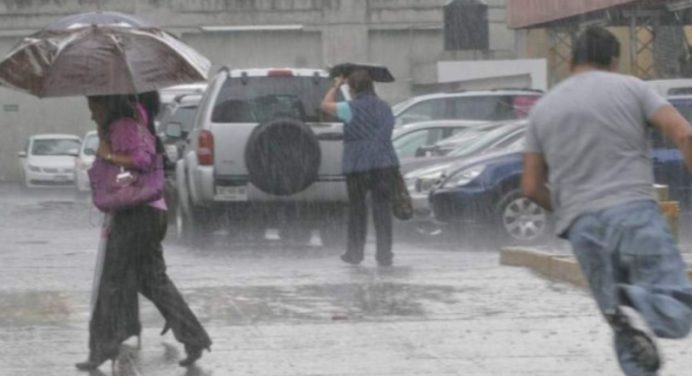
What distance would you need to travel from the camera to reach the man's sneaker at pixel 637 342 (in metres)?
7.11

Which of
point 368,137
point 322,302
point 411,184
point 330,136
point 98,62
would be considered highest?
point 98,62

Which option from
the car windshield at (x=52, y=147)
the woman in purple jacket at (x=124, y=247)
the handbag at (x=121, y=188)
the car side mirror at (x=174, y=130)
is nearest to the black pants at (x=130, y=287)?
the woman in purple jacket at (x=124, y=247)

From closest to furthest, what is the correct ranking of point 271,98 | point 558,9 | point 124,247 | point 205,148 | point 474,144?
point 124,247 < point 205,148 < point 271,98 < point 474,144 < point 558,9

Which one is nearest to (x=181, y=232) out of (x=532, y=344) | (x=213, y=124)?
(x=213, y=124)

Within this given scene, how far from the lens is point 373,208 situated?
1545 cm

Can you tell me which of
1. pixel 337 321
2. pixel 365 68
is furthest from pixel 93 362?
pixel 365 68

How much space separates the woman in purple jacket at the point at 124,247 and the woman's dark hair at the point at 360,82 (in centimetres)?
569

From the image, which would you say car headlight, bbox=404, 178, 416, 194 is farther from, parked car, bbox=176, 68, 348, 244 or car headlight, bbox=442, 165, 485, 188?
parked car, bbox=176, 68, 348, 244

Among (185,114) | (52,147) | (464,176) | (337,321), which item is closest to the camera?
(337,321)

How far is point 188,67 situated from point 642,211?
3.42 metres

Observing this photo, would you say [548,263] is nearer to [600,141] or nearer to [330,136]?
[330,136]

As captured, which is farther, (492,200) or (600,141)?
(492,200)

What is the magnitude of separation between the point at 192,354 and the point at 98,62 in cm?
165

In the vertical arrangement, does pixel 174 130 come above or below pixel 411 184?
above
